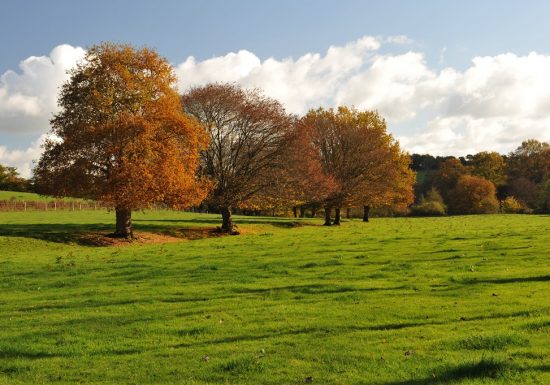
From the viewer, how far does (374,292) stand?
1486 centimetres

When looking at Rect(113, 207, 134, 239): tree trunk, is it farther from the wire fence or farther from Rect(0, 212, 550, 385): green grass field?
the wire fence

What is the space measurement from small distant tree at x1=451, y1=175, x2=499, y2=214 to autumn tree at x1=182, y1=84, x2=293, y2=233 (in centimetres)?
7301

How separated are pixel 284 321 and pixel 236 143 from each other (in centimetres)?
4107

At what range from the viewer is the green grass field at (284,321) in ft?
27.7

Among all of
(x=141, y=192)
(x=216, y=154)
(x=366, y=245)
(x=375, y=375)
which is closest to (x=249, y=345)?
(x=375, y=375)

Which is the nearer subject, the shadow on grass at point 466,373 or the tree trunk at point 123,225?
the shadow on grass at point 466,373

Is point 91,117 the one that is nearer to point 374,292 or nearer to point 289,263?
point 289,263

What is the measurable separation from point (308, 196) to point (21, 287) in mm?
38663

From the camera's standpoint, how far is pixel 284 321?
11.8 meters

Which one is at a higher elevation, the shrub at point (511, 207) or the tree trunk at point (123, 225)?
the shrub at point (511, 207)

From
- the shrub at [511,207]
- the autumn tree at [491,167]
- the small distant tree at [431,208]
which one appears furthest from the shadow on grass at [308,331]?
the autumn tree at [491,167]

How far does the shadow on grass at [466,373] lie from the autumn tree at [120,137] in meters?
31.4

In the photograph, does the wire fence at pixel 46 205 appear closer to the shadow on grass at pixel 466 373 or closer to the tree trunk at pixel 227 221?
the tree trunk at pixel 227 221

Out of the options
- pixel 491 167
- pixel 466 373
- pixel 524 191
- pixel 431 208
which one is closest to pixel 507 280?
pixel 466 373
